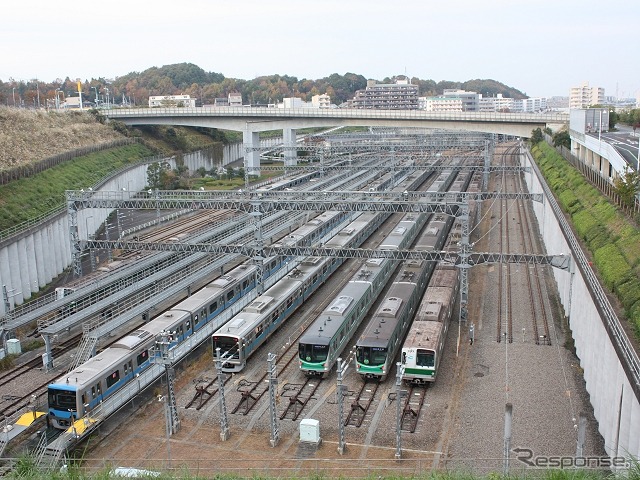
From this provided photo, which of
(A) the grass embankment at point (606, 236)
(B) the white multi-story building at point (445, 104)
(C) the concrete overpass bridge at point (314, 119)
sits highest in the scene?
(B) the white multi-story building at point (445, 104)

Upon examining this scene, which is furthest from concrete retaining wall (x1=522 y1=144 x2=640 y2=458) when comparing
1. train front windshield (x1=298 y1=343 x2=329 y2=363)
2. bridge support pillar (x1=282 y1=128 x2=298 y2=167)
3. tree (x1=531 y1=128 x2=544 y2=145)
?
bridge support pillar (x1=282 y1=128 x2=298 y2=167)

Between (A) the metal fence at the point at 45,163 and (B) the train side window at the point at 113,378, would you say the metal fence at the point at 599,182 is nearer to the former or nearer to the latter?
(B) the train side window at the point at 113,378

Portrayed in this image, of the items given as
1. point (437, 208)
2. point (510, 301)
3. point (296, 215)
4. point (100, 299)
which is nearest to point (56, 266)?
point (100, 299)

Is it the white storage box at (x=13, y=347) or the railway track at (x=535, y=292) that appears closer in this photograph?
the white storage box at (x=13, y=347)

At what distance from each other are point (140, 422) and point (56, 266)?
71.9ft

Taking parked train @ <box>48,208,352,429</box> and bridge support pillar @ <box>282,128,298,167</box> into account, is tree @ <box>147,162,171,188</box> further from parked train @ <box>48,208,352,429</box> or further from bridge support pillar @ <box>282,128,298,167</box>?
parked train @ <box>48,208,352,429</box>

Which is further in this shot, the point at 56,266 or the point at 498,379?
the point at 56,266

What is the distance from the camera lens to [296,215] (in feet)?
168

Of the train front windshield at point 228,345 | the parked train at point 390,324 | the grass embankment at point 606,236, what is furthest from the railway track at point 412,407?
the grass embankment at point 606,236

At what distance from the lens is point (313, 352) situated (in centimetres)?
2405

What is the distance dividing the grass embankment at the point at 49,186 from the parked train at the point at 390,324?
2520 centimetres

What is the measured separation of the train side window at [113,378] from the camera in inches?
866

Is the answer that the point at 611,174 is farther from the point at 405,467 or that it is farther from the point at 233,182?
the point at 233,182

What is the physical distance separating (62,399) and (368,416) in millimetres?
10479
